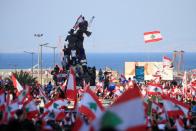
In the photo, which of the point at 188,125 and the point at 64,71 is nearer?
the point at 188,125

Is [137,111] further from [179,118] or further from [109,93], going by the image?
[109,93]

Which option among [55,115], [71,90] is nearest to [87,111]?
[55,115]

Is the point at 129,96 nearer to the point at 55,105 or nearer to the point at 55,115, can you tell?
the point at 55,115

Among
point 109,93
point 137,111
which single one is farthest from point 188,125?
point 109,93

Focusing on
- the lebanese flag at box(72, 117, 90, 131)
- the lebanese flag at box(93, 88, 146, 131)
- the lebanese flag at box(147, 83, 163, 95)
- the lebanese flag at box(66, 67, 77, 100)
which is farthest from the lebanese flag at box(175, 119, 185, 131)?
the lebanese flag at box(147, 83, 163, 95)

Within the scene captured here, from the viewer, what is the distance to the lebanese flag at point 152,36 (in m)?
58.0

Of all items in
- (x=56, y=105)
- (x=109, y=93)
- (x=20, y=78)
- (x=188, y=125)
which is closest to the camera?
(x=188, y=125)

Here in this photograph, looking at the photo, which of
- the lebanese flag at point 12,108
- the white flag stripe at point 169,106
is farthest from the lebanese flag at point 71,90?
the lebanese flag at point 12,108

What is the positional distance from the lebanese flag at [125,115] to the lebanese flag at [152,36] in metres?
44.3

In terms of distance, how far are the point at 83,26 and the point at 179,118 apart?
31220 mm

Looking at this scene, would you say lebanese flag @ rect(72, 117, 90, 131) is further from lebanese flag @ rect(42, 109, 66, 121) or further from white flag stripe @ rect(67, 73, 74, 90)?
white flag stripe @ rect(67, 73, 74, 90)

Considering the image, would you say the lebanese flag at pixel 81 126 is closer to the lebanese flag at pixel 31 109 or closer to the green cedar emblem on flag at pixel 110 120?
the green cedar emblem on flag at pixel 110 120

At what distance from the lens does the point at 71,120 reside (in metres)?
21.9

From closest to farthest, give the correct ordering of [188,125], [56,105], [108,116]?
[108,116] → [188,125] → [56,105]
